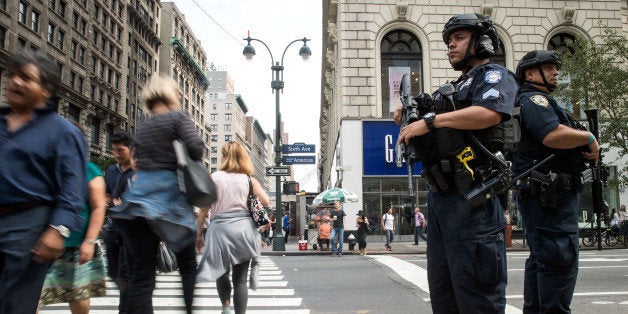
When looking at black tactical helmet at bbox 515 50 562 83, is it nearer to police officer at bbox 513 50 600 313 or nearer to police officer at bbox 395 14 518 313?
police officer at bbox 513 50 600 313

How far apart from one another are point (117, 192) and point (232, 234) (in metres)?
1.40

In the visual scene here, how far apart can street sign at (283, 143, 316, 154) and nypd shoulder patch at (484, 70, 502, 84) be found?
17460 mm

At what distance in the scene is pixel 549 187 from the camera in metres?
3.33

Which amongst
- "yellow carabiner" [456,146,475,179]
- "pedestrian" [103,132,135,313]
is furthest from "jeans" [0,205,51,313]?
"yellow carabiner" [456,146,475,179]

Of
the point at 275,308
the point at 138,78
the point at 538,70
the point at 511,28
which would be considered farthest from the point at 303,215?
the point at 138,78

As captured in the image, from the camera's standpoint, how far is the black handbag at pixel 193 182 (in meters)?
3.15

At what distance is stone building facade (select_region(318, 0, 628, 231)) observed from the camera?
23.5 m

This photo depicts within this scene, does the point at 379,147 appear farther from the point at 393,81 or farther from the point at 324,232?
the point at 324,232

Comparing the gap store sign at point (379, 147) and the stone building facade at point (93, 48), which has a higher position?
the stone building facade at point (93, 48)

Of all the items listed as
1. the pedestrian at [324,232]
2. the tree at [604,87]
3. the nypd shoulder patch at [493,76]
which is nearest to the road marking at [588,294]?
the nypd shoulder patch at [493,76]

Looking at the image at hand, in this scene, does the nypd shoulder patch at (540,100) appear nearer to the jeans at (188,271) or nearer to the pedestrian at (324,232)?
the jeans at (188,271)

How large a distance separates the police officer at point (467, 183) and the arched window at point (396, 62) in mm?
21188

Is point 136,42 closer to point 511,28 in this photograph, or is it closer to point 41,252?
point 511,28

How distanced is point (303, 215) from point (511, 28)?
14.4 m
